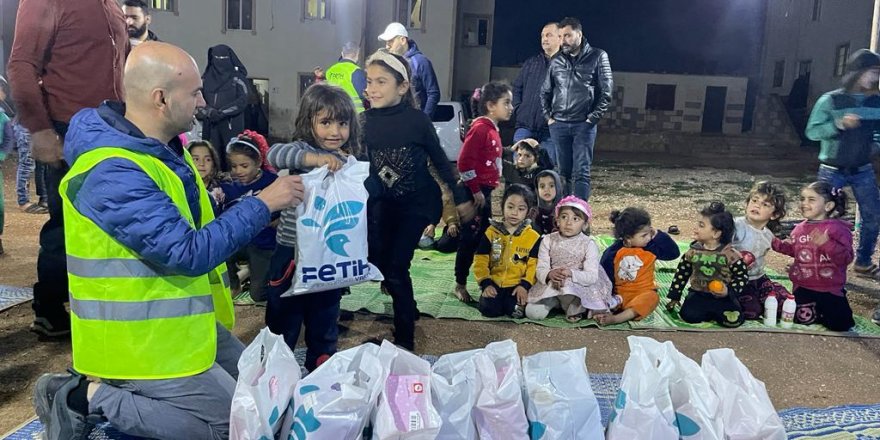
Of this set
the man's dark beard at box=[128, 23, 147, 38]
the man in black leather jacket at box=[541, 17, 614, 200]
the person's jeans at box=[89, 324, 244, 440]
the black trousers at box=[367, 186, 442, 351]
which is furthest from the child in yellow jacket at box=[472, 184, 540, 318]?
the man's dark beard at box=[128, 23, 147, 38]

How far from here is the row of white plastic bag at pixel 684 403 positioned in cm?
239

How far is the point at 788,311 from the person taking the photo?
→ 486 cm

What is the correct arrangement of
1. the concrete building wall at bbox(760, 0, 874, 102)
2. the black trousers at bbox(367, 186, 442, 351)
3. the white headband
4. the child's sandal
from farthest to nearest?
the concrete building wall at bbox(760, 0, 874, 102), the child's sandal, the black trousers at bbox(367, 186, 442, 351), the white headband

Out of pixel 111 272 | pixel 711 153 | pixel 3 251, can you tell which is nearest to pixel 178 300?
pixel 111 272

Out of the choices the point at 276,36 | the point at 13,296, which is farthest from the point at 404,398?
the point at 276,36

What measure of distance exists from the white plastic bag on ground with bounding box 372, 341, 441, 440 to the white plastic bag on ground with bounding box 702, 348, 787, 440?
1.00 m

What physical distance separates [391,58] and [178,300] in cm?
203

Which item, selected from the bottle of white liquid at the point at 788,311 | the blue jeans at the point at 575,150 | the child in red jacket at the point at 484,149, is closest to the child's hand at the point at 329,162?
the child in red jacket at the point at 484,149

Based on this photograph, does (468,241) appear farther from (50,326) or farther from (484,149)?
(50,326)

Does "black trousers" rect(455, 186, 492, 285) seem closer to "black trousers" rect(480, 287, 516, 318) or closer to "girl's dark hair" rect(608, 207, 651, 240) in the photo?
"black trousers" rect(480, 287, 516, 318)

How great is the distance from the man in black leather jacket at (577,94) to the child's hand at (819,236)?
90.1 inches

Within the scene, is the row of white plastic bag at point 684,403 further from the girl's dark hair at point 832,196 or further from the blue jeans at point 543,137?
the blue jeans at point 543,137

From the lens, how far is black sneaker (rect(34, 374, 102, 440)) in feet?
7.97

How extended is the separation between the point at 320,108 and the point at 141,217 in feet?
4.49
